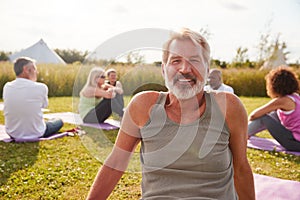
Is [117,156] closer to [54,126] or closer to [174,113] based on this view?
[174,113]

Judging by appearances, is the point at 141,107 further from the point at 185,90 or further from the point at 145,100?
the point at 185,90

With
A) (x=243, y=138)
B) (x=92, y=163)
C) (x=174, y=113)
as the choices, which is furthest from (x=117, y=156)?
(x=92, y=163)

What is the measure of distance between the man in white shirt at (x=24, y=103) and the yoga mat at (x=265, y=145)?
301cm

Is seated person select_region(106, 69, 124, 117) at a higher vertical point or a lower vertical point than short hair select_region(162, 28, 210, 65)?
lower

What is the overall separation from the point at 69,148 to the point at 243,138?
311cm

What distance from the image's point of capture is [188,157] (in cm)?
164

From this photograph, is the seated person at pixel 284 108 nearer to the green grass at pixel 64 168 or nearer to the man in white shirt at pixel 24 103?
the green grass at pixel 64 168

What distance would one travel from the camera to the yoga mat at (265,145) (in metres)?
4.66

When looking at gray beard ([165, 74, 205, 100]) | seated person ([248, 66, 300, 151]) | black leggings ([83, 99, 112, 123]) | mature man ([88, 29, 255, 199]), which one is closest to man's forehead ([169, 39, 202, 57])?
mature man ([88, 29, 255, 199])

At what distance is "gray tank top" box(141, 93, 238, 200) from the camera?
1642mm

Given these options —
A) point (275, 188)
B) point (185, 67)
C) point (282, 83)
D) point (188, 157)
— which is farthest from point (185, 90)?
point (282, 83)

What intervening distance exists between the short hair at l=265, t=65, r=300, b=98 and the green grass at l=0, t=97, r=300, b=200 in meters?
0.81

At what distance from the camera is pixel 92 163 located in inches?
151

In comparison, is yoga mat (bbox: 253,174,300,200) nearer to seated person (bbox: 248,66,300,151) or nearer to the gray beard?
seated person (bbox: 248,66,300,151)
